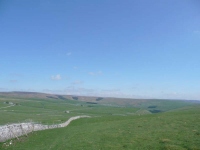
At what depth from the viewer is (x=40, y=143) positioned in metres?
Answer: 29.1

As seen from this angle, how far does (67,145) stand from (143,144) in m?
9.31

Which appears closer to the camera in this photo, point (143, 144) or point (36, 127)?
point (143, 144)

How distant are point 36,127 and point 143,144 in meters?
25.3

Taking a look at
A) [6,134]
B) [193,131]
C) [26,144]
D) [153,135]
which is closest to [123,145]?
[153,135]

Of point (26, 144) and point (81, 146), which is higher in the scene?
point (81, 146)

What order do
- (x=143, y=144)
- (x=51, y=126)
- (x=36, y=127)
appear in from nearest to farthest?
1. (x=143, y=144)
2. (x=36, y=127)
3. (x=51, y=126)

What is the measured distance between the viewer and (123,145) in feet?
67.8

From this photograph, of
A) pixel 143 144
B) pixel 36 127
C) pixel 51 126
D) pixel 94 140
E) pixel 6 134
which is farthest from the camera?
pixel 51 126

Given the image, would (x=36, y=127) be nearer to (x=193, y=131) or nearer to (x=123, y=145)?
(x=123, y=145)

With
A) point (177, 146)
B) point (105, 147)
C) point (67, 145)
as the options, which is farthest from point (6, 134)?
point (177, 146)

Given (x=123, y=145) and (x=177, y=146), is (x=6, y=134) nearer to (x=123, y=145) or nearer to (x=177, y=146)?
(x=123, y=145)

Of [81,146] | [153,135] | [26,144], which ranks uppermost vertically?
[153,135]

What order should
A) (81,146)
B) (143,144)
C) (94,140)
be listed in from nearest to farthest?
(143,144) < (81,146) < (94,140)

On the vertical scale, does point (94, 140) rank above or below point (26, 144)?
above
